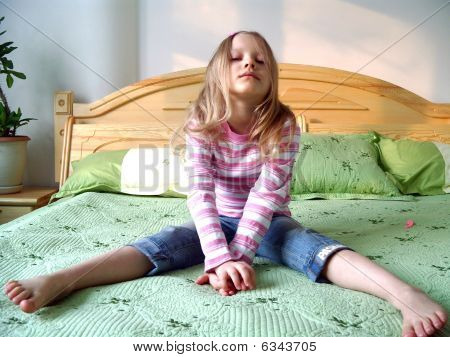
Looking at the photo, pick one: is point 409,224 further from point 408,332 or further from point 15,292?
point 15,292

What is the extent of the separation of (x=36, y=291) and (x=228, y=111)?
59 centimetres

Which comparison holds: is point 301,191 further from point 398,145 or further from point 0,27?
point 0,27

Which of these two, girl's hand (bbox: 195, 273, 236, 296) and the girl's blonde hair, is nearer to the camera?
girl's hand (bbox: 195, 273, 236, 296)

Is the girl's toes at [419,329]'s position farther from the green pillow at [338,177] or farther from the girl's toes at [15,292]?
the green pillow at [338,177]

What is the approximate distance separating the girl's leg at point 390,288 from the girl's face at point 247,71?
0.44 meters

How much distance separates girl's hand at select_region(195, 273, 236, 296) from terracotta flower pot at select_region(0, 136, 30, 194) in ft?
4.98

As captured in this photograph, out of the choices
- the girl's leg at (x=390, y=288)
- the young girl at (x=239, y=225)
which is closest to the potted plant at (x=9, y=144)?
the young girl at (x=239, y=225)

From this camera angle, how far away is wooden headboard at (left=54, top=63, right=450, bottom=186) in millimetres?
2105

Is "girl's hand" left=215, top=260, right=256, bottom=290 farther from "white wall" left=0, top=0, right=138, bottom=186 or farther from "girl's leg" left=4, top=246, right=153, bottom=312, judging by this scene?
"white wall" left=0, top=0, right=138, bottom=186

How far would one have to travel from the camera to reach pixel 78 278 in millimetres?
777

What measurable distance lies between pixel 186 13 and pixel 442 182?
1436mm

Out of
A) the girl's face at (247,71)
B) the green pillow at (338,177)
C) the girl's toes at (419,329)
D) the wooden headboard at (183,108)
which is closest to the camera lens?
the girl's toes at (419,329)

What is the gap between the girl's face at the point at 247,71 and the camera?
103 centimetres

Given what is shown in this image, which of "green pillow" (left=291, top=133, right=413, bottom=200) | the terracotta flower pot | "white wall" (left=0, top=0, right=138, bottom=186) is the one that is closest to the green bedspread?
"green pillow" (left=291, top=133, right=413, bottom=200)
